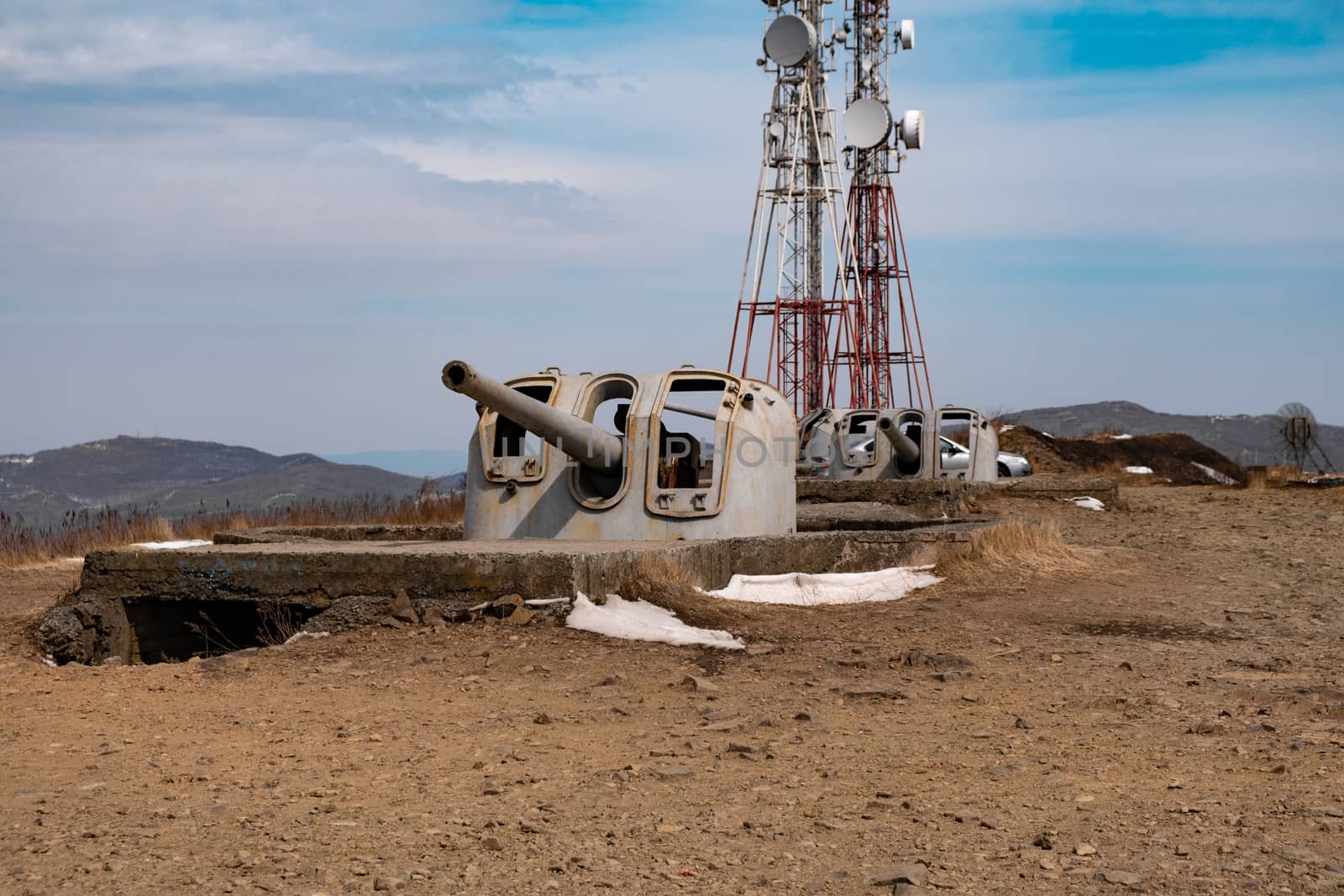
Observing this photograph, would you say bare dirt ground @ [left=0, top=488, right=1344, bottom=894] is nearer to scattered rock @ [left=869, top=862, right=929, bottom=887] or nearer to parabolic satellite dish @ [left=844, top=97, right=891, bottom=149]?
scattered rock @ [left=869, top=862, right=929, bottom=887]

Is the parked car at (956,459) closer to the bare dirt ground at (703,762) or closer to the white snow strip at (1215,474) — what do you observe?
the white snow strip at (1215,474)

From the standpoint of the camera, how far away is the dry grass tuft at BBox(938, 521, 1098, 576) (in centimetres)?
1096

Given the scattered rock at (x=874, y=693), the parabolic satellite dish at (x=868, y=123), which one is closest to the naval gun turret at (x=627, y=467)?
the scattered rock at (x=874, y=693)

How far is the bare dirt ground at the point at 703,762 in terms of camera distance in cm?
383

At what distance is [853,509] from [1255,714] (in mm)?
10220

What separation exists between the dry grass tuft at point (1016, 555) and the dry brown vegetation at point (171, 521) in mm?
8914

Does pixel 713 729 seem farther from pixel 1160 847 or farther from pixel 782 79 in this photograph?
pixel 782 79

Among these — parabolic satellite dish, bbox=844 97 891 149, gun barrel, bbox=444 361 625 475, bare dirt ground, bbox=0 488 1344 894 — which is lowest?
bare dirt ground, bbox=0 488 1344 894

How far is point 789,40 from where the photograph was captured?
96.2 ft

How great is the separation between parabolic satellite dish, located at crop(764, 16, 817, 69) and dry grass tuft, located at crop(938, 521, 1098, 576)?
1914 centimetres

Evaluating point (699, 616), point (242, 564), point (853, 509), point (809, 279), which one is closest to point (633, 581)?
point (699, 616)

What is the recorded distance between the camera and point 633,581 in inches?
328

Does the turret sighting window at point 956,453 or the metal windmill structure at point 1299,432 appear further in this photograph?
the metal windmill structure at point 1299,432

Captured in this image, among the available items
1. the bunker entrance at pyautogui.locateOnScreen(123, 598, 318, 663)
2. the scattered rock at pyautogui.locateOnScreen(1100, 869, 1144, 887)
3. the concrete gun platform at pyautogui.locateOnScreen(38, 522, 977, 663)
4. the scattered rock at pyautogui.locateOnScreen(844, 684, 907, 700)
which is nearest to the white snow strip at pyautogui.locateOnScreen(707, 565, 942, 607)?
the concrete gun platform at pyautogui.locateOnScreen(38, 522, 977, 663)
